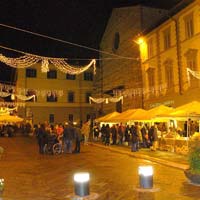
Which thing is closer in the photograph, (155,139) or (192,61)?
(155,139)

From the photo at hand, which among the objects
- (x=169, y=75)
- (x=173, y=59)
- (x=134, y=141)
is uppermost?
(x=173, y=59)

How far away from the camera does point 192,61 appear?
2573 cm

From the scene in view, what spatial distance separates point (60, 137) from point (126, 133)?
5.41 metres

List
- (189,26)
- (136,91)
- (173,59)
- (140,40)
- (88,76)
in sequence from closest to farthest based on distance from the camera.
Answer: (189,26)
(173,59)
(140,40)
(136,91)
(88,76)

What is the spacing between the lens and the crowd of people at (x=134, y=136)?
68.3 ft

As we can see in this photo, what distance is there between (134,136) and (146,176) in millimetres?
12199

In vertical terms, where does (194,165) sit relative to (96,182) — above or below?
above

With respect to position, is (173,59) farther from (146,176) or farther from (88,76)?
(88,76)

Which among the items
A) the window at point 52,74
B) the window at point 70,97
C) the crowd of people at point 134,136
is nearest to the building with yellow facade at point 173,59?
the crowd of people at point 134,136

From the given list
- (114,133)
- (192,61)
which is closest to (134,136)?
(114,133)

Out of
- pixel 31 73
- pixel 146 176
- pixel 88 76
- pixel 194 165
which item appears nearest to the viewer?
pixel 146 176

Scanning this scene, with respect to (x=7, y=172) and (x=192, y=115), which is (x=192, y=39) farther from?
(x=7, y=172)

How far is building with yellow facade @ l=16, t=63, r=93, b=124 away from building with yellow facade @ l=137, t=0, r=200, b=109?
73.9 feet

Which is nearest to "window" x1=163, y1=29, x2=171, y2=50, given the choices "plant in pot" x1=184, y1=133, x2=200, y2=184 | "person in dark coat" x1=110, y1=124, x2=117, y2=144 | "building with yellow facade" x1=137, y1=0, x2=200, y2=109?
"building with yellow facade" x1=137, y1=0, x2=200, y2=109
